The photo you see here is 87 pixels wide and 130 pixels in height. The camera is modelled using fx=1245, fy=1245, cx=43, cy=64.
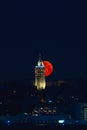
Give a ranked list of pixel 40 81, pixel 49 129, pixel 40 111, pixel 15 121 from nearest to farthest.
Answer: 1. pixel 49 129
2. pixel 15 121
3. pixel 40 111
4. pixel 40 81

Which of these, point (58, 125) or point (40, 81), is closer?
point (58, 125)

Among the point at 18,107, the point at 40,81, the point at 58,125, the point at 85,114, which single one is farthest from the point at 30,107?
the point at 40,81

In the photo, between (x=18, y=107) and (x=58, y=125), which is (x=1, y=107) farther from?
(x=58, y=125)

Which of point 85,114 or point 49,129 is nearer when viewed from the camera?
point 49,129

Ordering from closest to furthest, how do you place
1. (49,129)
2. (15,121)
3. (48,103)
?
(49,129) → (15,121) → (48,103)

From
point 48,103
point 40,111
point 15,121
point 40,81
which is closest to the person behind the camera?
point 15,121

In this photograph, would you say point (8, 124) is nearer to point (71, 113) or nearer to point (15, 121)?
point (15, 121)

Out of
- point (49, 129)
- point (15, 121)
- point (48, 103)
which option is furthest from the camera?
point (48, 103)

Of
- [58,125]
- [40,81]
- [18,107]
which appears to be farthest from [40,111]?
[40,81]
